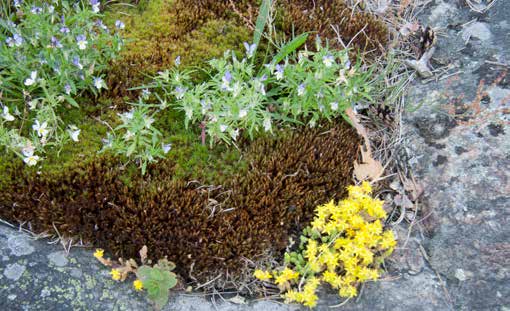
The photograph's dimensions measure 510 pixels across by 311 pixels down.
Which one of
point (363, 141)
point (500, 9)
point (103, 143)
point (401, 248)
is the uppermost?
point (500, 9)

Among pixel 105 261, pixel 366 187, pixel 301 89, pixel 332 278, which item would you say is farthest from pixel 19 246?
pixel 366 187

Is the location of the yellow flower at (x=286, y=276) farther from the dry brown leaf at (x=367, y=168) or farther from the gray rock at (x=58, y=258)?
the gray rock at (x=58, y=258)

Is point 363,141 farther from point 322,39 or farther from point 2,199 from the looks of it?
point 2,199

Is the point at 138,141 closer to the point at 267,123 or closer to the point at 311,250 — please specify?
the point at 267,123

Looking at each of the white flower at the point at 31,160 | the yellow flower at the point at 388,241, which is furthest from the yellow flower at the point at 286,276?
the white flower at the point at 31,160

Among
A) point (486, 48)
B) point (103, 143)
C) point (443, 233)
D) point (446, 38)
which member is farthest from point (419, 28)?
point (103, 143)
